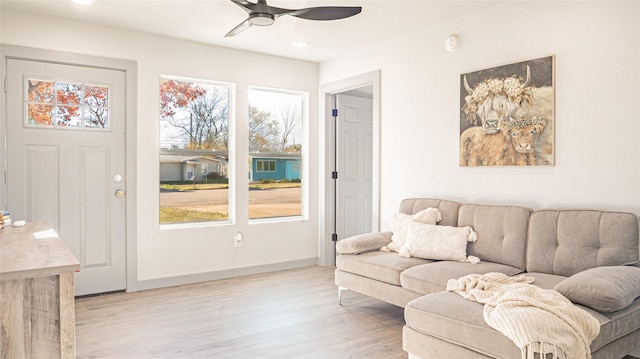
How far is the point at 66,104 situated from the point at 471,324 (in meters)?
3.75

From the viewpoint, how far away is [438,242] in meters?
3.27

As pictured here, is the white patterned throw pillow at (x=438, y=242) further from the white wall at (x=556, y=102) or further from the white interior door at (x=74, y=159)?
the white interior door at (x=74, y=159)

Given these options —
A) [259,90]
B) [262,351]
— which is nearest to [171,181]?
[259,90]

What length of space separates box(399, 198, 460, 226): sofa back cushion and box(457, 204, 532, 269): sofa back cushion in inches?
4.5

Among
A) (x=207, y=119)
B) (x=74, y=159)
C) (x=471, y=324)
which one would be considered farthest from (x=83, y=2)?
(x=471, y=324)

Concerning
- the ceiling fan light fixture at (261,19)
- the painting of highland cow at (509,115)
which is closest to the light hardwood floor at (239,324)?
the painting of highland cow at (509,115)

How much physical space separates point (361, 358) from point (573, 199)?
1.83m

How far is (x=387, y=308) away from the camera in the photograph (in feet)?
11.9

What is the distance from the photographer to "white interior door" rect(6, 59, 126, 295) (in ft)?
12.0

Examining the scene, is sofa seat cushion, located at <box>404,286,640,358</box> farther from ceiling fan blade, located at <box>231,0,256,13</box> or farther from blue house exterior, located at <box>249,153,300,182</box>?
blue house exterior, located at <box>249,153,300,182</box>

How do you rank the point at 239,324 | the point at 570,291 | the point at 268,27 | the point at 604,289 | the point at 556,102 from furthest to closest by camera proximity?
1. the point at 268,27
2. the point at 239,324
3. the point at 556,102
4. the point at 570,291
5. the point at 604,289

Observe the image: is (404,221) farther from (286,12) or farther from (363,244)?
(286,12)

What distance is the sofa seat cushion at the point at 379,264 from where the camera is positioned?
3.19 meters

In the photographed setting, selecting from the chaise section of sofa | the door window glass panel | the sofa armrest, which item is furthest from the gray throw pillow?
the door window glass panel
